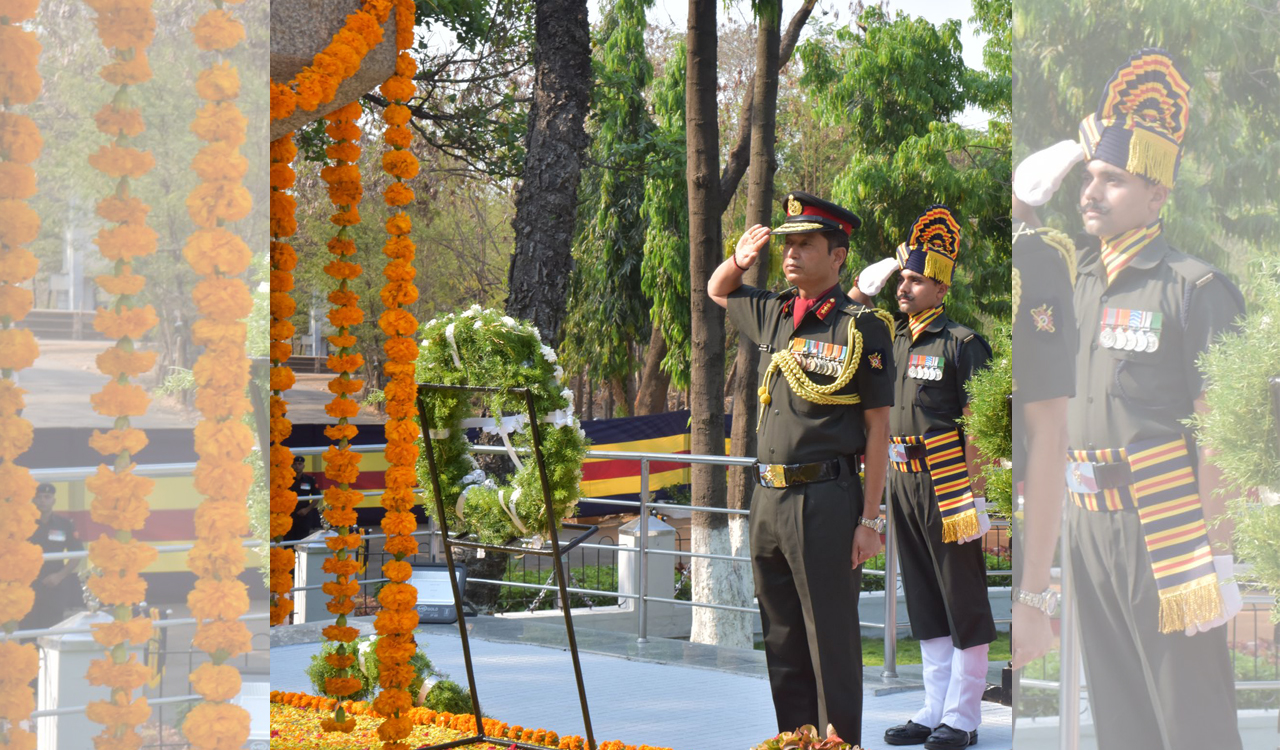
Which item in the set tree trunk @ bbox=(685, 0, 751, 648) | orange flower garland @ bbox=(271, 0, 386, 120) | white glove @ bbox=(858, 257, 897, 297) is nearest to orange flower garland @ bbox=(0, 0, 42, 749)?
orange flower garland @ bbox=(271, 0, 386, 120)

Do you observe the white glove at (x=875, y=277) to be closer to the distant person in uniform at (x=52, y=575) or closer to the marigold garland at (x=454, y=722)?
the marigold garland at (x=454, y=722)

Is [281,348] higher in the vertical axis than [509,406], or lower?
higher

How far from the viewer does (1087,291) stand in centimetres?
247

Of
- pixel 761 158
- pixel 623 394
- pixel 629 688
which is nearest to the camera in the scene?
pixel 629 688

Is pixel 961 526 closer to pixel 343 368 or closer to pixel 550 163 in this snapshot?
pixel 343 368

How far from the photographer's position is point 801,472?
4059mm

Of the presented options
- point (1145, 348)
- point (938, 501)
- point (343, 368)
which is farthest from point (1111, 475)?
point (343, 368)

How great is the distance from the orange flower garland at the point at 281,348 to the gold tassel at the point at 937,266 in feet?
8.07

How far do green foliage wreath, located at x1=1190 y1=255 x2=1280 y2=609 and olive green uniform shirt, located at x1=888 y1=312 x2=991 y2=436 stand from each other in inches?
100

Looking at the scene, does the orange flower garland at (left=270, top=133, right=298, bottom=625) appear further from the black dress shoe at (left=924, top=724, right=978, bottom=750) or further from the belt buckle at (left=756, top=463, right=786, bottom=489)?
the black dress shoe at (left=924, top=724, right=978, bottom=750)

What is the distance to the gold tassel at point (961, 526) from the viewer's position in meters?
4.75

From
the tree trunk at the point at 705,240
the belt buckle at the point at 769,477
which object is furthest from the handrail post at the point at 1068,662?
the tree trunk at the point at 705,240

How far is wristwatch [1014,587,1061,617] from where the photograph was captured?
8.29 ft

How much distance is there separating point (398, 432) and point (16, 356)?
1.72m
